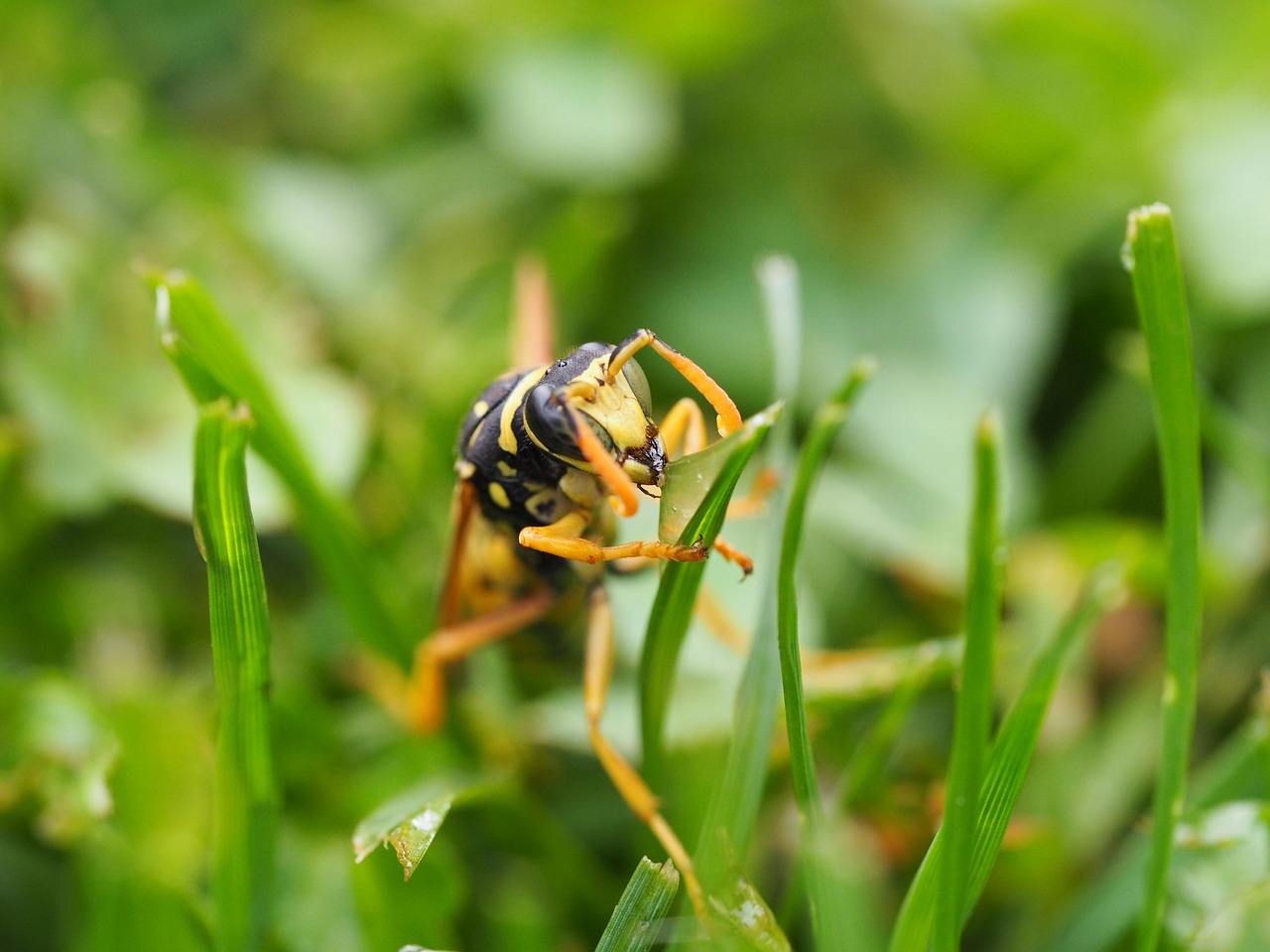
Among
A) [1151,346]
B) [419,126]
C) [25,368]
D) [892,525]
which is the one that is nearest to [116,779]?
[25,368]

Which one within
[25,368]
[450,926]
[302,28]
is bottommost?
[450,926]

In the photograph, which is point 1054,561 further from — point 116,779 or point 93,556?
point 93,556

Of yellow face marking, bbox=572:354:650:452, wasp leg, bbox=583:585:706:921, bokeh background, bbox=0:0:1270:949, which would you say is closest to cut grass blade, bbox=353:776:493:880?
bokeh background, bbox=0:0:1270:949

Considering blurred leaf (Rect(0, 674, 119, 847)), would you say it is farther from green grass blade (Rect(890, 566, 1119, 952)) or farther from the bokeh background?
green grass blade (Rect(890, 566, 1119, 952))

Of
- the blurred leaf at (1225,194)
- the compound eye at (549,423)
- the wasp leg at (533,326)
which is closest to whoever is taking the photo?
the compound eye at (549,423)

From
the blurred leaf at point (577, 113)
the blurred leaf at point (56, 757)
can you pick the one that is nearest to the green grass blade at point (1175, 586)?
the blurred leaf at point (56, 757)

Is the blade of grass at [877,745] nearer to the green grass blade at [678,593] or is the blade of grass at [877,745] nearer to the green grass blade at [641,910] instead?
the green grass blade at [678,593]

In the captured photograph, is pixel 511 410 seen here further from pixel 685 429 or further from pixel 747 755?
pixel 747 755
